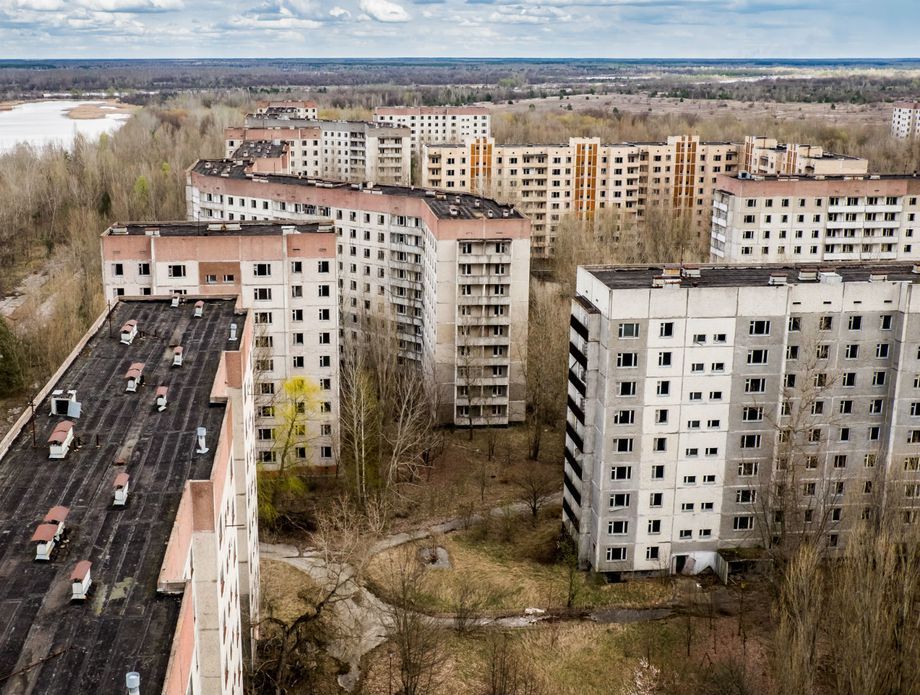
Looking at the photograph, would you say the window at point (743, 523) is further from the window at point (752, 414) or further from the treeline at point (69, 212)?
the treeline at point (69, 212)

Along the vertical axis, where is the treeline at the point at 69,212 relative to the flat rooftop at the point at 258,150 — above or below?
below

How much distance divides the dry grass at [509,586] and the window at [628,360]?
8687mm

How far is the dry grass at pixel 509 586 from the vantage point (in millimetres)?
38438

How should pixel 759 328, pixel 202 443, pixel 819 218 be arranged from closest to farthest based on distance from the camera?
pixel 202 443 → pixel 759 328 → pixel 819 218

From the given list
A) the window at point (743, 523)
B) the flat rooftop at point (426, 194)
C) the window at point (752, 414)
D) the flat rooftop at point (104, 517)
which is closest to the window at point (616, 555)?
the window at point (743, 523)

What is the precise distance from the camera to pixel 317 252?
4831 cm

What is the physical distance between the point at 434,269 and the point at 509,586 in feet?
72.9

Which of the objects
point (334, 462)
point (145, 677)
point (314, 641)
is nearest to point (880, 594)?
point (314, 641)

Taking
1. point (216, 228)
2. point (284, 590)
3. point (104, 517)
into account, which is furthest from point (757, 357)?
point (216, 228)

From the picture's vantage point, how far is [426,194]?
64250 millimetres

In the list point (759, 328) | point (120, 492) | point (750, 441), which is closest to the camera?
point (120, 492)

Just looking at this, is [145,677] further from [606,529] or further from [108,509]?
[606,529]

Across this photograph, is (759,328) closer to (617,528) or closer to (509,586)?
(617,528)

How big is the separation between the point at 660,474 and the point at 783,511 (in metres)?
4.84
